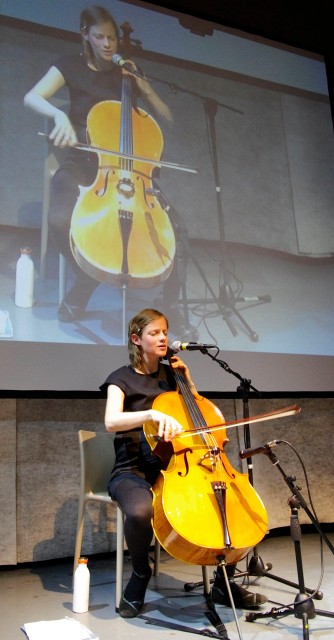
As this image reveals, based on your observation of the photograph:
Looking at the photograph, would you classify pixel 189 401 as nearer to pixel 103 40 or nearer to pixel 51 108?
pixel 51 108

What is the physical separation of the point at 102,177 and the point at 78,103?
484 mm

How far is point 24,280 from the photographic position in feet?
9.95

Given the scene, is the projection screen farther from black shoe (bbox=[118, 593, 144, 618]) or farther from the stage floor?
black shoe (bbox=[118, 593, 144, 618])

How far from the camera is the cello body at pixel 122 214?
10.6ft

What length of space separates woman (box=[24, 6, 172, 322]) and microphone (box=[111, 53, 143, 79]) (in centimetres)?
2

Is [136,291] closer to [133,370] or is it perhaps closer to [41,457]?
[133,370]

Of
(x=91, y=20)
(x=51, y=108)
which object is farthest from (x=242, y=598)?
(x=91, y=20)

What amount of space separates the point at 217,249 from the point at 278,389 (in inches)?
38.8

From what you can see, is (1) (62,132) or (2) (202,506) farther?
(1) (62,132)

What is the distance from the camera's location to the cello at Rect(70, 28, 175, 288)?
323cm

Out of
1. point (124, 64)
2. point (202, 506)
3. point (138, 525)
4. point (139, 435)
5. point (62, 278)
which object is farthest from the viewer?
point (124, 64)

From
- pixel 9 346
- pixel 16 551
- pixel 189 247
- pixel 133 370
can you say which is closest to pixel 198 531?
pixel 133 370

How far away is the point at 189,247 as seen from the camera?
355 centimetres

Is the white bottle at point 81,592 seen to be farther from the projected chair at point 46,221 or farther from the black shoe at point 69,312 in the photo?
the projected chair at point 46,221
